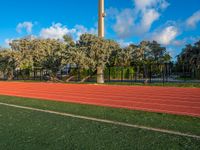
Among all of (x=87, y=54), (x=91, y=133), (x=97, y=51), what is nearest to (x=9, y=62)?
(x=87, y=54)

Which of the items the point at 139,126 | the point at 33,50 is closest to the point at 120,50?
the point at 33,50

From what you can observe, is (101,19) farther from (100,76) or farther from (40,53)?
(40,53)

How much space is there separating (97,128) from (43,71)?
3274cm

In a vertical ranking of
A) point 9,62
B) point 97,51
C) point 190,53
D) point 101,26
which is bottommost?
point 9,62

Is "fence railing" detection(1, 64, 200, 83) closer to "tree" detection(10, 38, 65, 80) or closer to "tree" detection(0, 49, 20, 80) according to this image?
"tree" detection(10, 38, 65, 80)

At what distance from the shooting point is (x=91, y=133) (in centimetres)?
674

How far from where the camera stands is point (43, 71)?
3928 centimetres

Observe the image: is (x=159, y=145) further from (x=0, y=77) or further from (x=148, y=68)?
(x=0, y=77)

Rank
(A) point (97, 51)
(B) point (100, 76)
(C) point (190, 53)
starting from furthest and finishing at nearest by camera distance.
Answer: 1. (C) point (190, 53)
2. (A) point (97, 51)
3. (B) point (100, 76)

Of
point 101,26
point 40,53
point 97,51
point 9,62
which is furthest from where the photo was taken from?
point 9,62

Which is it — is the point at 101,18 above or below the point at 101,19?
above

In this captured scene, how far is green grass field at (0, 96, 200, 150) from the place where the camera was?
5648 mm


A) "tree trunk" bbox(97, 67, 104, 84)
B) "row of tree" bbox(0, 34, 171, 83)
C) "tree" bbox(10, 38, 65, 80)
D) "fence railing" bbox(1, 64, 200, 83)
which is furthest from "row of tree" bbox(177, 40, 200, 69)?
"tree trunk" bbox(97, 67, 104, 84)

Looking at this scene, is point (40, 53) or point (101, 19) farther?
point (40, 53)
